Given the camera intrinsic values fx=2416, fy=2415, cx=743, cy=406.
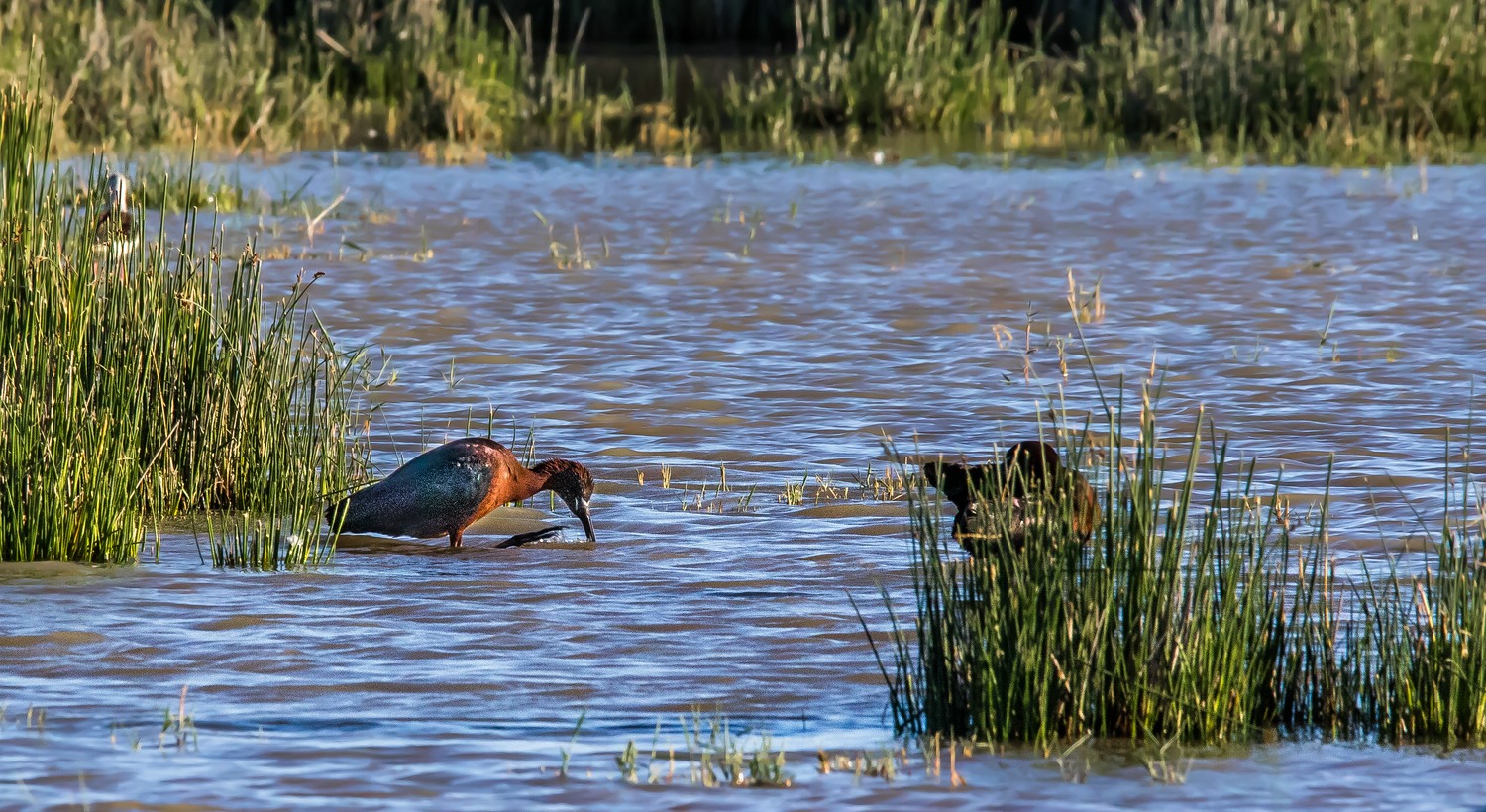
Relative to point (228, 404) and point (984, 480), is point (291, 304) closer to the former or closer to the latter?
point (228, 404)

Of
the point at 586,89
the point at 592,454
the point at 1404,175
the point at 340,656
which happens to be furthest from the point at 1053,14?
the point at 340,656

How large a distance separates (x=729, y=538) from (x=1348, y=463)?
231 cm

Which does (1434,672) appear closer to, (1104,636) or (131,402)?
(1104,636)

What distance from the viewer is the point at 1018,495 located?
6.09 m

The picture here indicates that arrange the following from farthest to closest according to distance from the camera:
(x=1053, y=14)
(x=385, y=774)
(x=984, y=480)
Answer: (x=1053, y=14), (x=984, y=480), (x=385, y=774)

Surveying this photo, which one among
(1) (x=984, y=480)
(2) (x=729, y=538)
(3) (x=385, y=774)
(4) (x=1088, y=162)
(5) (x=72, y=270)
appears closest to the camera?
(3) (x=385, y=774)

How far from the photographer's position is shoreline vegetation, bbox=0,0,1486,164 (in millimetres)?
17734

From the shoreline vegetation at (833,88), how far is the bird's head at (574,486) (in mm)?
10116

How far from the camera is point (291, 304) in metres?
7.05

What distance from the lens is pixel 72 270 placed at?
6.63 meters

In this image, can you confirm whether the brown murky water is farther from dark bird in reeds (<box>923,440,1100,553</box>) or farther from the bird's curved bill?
dark bird in reeds (<box>923,440,1100,553</box>)

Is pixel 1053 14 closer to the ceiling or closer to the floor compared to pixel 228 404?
closer to the ceiling

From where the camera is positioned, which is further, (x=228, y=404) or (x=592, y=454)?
(x=592, y=454)

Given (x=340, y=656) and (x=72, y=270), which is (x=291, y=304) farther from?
(x=340, y=656)
